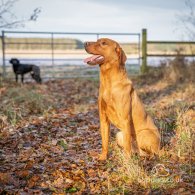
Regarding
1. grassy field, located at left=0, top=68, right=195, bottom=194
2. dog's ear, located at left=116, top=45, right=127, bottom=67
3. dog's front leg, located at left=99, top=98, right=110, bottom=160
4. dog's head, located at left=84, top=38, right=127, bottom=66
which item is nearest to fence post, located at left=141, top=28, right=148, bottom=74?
grassy field, located at left=0, top=68, right=195, bottom=194

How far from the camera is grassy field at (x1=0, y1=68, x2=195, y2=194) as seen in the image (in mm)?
5770

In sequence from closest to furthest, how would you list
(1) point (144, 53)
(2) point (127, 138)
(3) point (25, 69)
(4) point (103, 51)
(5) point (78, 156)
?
(4) point (103, 51)
(2) point (127, 138)
(5) point (78, 156)
(3) point (25, 69)
(1) point (144, 53)

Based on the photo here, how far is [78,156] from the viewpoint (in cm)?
745

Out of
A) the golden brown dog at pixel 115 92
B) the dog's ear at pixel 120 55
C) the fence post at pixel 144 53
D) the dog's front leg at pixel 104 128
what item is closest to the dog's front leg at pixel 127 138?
the golden brown dog at pixel 115 92

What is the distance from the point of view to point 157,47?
27609 millimetres

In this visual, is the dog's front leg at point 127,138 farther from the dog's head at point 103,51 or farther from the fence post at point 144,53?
the fence post at point 144,53

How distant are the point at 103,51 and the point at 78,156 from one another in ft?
6.29

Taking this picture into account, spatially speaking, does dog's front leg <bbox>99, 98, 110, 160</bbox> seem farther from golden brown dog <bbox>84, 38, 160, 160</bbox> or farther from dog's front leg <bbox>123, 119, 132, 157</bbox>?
dog's front leg <bbox>123, 119, 132, 157</bbox>

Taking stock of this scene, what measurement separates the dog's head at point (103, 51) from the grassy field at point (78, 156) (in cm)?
142

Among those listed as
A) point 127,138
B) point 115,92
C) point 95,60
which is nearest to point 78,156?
point 127,138

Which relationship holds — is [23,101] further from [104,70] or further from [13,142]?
[104,70]

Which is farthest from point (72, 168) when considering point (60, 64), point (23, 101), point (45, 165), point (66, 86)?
point (60, 64)

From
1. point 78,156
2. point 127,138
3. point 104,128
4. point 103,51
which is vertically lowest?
point 78,156

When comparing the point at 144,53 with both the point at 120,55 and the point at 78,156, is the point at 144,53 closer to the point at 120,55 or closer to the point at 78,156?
the point at 78,156
